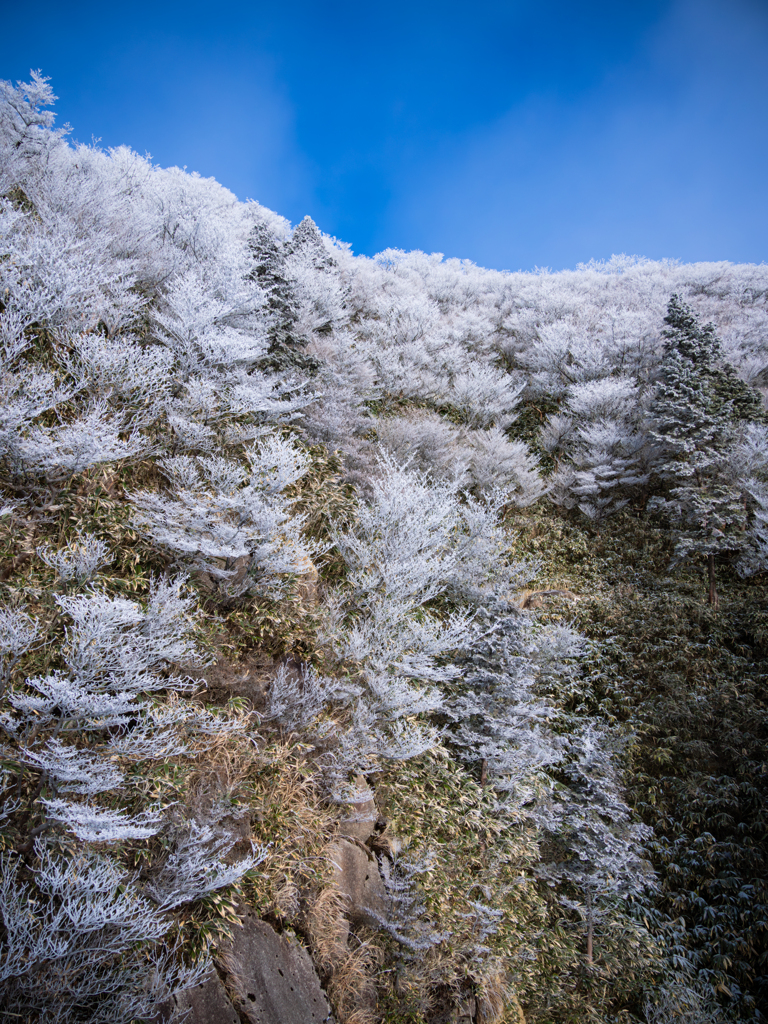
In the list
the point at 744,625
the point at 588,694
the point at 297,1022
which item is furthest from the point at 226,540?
the point at 744,625

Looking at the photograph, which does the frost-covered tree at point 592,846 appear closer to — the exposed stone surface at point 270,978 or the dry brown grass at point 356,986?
the dry brown grass at point 356,986

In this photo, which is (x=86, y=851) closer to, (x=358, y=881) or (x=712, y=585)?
(x=358, y=881)

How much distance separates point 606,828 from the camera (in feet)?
20.8

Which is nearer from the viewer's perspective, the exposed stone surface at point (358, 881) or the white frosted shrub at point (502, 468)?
the exposed stone surface at point (358, 881)

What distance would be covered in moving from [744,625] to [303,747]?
11.9 metres

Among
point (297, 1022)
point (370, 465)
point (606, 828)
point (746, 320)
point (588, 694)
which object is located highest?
point (746, 320)

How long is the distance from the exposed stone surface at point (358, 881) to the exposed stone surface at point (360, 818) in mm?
121

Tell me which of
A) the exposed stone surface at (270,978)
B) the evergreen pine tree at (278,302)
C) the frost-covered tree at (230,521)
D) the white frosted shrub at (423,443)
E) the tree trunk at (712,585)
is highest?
the evergreen pine tree at (278,302)

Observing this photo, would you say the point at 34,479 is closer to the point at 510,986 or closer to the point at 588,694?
the point at 510,986

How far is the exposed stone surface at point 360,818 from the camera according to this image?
5.09 m

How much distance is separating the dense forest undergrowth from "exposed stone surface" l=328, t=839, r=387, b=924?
0.15ft

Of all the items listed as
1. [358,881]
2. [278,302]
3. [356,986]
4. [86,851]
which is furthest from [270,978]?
[278,302]

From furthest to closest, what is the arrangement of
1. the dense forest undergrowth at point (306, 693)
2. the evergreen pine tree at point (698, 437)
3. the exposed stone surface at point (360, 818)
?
the evergreen pine tree at point (698, 437)
the exposed stone surface at point (360, 818)
the dense forest undergrowth at point (306, 693)

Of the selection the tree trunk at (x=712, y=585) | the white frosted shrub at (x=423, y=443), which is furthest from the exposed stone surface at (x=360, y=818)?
the tree trunk at (x=712, y=585)
